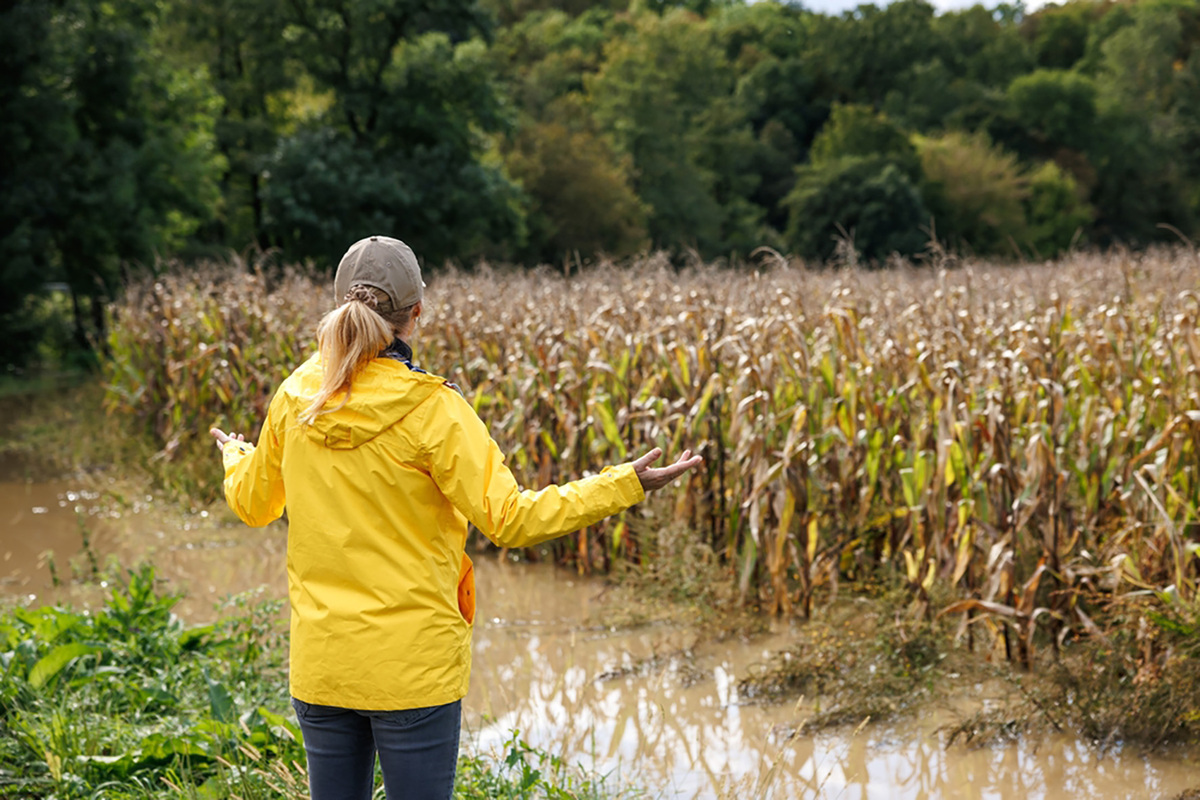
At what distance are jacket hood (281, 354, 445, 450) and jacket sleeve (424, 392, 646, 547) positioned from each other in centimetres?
5

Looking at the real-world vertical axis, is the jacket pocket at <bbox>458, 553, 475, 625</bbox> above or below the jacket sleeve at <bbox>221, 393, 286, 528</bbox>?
below

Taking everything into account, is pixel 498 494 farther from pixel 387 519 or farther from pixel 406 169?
pixel 406 169

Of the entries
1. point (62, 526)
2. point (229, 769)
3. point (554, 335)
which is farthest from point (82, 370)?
point (229, 769)

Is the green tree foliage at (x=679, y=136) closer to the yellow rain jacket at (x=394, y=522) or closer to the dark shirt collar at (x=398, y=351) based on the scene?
the dark shirt collar at (x=398, y=351)

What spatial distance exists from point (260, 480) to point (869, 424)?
3.72 metres

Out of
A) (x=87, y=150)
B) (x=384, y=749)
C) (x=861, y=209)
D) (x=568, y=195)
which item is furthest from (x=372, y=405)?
(x=861, y=209)

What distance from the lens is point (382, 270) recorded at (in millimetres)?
2107

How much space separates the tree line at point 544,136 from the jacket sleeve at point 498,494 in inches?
218

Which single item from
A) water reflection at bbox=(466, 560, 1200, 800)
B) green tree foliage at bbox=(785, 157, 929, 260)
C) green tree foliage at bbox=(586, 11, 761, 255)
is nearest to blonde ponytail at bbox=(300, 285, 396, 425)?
water reflection at bbox=(466, 560, 1200, 800)

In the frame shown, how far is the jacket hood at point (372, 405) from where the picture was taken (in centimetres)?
203

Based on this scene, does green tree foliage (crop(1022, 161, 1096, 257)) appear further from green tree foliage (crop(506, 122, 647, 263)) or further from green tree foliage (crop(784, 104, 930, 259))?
green tree foliage (crop(506, 122, 647, 263))

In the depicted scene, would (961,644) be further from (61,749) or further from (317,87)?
(317,87)

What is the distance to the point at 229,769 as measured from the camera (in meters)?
3.06

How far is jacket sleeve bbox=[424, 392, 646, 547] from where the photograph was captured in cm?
203
